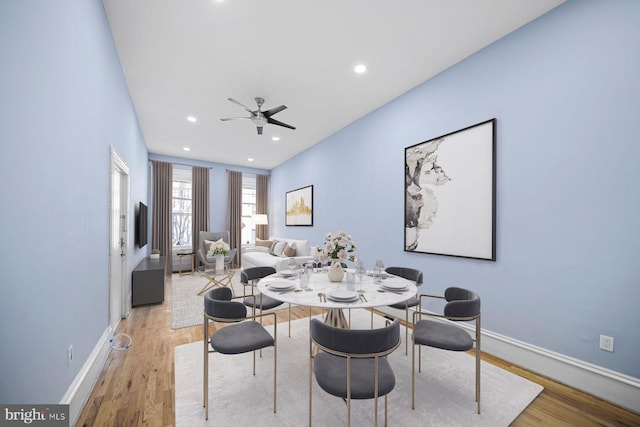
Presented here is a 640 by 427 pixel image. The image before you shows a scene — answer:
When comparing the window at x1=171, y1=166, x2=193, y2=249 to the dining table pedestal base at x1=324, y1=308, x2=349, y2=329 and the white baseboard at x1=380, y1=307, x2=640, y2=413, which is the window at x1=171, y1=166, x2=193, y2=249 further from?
the white baseboard at x1=380, y1=307, x2=640, y2=413

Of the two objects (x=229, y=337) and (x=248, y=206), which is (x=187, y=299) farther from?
(x=248, y=206)

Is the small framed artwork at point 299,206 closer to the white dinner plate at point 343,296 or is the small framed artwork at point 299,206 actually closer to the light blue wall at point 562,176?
the light blue wall at point 562,176

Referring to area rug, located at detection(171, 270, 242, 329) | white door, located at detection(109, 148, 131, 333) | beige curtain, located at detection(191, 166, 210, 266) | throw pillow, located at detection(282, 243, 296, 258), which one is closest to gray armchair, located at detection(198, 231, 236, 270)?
beige curtain, located at detection(191, 166, 210, 266)

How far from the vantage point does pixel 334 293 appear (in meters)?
1.90

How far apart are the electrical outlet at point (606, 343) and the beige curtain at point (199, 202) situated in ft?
25.2

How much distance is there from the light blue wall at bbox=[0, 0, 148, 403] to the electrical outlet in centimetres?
355

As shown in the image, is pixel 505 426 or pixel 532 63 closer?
pixel 505 426

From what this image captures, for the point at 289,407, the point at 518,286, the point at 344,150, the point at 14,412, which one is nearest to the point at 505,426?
the point at 518,286

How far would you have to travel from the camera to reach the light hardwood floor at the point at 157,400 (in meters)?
1.74

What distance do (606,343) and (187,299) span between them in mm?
5163

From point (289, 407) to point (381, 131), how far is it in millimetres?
3688

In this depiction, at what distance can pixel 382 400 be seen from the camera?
194cm

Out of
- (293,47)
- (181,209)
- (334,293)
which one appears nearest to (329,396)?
(334,293)

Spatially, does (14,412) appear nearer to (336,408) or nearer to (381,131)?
(336,408)
